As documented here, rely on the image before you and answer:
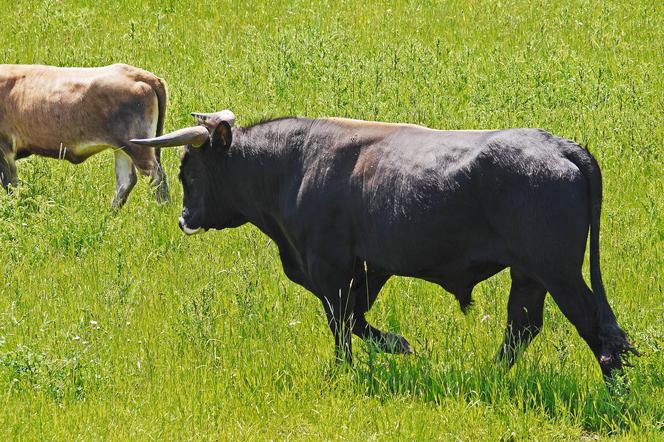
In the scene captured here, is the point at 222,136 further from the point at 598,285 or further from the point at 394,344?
the point at 598,285

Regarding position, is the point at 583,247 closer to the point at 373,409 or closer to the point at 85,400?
the point at 373,409

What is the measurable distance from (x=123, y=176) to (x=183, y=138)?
3932mm

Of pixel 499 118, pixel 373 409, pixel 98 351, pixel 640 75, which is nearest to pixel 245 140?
pixel 98 351

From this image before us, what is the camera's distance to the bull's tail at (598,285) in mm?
6695

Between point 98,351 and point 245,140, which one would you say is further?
point 245,140

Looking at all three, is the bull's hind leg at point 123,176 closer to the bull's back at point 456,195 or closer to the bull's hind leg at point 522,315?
the bull's back at point 456,195

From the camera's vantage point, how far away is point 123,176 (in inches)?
478

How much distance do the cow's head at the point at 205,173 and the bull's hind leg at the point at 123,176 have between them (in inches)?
122

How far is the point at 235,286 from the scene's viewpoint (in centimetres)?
904

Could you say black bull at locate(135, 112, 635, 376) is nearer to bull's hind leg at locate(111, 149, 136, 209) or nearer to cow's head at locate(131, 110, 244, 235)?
cow's head at locate(131, 110, 244, 235)

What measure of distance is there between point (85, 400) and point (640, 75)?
971 centimetres

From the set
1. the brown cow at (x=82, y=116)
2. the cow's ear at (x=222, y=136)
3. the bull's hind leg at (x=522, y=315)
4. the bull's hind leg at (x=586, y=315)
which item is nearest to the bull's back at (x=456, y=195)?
the bull's hind leg at (x=586, y=315)

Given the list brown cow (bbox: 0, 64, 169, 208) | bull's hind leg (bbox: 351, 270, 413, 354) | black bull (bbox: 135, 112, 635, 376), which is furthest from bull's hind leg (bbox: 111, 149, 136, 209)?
bull's hind leg (bbox: 351, 270, 413, 354)

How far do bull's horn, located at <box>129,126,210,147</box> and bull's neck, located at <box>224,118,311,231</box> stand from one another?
0.23m
